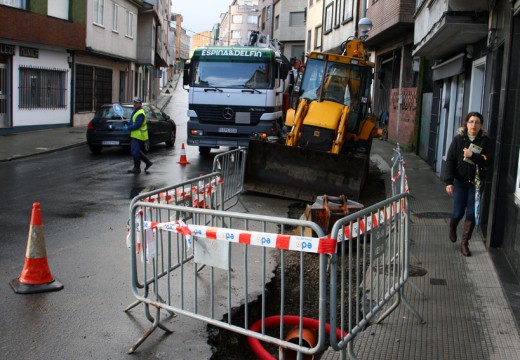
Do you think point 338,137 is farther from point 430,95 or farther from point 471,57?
point 430,95

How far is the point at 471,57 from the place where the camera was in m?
11.9

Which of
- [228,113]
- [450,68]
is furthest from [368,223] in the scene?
[228,113]

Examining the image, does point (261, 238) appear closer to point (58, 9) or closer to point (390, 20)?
point (390, 20)

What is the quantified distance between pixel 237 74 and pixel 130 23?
2054 centimetres

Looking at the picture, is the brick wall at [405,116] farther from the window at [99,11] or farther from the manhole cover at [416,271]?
the window at [99,11]

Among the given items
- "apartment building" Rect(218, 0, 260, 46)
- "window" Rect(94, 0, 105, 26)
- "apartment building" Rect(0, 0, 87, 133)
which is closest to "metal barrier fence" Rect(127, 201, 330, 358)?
"apartment building" Rect(0, 0, 87, 133)

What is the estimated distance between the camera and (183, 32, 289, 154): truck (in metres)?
16.2

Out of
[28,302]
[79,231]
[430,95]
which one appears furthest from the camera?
[430,95]

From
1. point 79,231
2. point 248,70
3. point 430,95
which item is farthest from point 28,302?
point 430,95

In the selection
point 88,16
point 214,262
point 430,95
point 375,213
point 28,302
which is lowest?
point 28,302

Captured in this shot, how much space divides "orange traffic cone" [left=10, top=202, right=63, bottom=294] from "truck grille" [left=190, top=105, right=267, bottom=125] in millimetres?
10677

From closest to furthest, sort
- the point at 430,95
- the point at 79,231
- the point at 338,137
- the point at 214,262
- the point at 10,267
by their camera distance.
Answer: the point at 214,262
the point at 10,267
the point at 79,231
the point at 338,137
the point at 430,95

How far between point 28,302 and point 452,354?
12.2ft

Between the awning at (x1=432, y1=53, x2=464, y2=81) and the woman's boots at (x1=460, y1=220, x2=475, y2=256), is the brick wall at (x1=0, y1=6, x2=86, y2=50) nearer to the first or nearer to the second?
the awning at (x1=432, y1=53, x2=464, y2=81)
